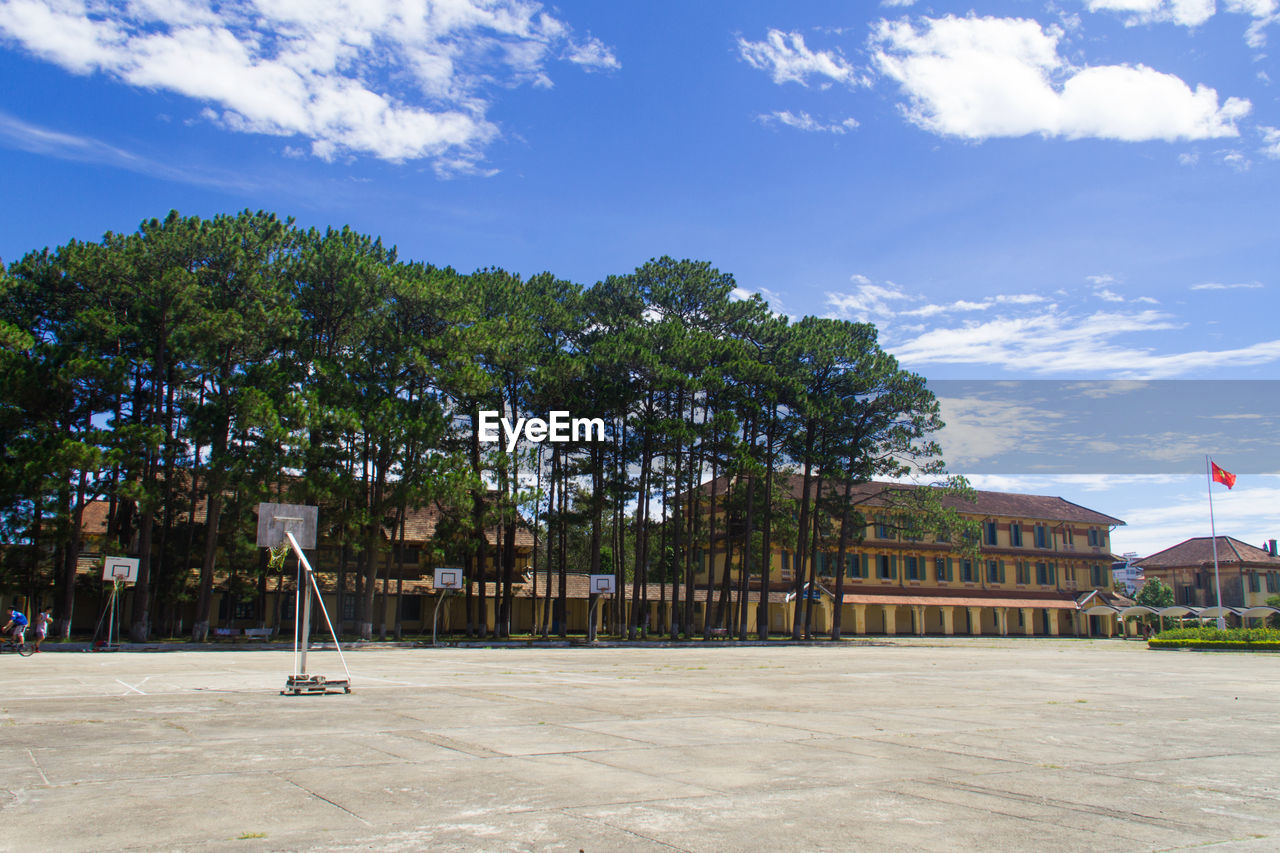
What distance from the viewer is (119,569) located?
33.1 metres

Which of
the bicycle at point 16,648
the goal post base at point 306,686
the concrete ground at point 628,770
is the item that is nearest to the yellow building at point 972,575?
the bicycle at point 16,648

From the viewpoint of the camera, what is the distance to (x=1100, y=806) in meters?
6.06

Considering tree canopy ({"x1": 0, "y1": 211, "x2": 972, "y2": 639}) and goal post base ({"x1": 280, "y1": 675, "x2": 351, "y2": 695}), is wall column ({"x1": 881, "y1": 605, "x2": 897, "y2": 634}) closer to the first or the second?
tree canopy ({"x1": 0, "y1": 211, "x2": 972, "y2": 639})

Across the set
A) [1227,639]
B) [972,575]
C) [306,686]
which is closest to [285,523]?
[306,686]

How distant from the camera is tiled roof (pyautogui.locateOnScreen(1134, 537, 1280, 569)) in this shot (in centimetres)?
8288

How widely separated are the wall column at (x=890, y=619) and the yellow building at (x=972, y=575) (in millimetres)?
71

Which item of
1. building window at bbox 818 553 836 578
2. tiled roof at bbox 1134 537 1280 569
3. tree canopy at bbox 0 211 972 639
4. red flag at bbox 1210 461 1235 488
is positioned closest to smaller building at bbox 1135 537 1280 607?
tiled roof at bbox 1134 537 1280 569

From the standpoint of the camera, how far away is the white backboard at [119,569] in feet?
108

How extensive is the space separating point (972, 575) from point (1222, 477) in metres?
21.5

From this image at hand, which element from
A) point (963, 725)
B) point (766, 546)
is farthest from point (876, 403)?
point (963, 725)

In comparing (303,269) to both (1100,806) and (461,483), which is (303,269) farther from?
(1100,806)

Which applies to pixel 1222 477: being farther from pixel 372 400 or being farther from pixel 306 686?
pixel 306 686

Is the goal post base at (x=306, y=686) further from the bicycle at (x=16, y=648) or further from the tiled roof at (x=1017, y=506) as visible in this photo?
the tiled roof at (x=1017, y=506)

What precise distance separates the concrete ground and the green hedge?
94.3 ft
